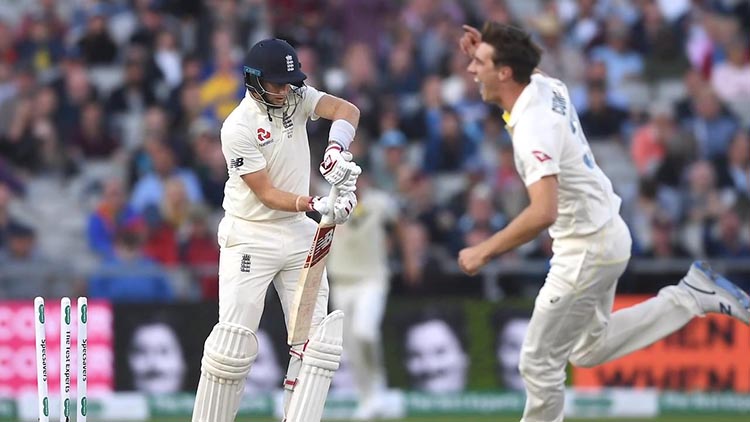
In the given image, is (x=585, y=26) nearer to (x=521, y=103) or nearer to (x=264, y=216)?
(x=521, y=103)

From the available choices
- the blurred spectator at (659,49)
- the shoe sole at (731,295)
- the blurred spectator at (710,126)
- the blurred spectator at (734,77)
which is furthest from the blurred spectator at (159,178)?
the shoe sole at (731,295)

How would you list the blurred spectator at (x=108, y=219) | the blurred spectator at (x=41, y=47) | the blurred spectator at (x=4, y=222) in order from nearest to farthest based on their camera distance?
the blurred spectator at (x=4, y=222) → the blurred spectator at (x=108, y=219) → the blurred spectator at (x=41, y=47)

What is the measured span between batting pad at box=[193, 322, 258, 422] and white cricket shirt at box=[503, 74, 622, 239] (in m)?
1.53

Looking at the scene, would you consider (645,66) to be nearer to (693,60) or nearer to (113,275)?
(693,60)

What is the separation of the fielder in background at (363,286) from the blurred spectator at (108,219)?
2008 mm

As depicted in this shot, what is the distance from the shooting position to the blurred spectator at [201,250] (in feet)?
38.8

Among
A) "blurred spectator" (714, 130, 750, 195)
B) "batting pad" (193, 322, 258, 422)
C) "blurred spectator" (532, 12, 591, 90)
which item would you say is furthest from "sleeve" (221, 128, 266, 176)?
"blurred spectator" (532, 12, 591, 90)

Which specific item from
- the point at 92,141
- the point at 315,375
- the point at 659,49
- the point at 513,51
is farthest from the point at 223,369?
the point at 659,49

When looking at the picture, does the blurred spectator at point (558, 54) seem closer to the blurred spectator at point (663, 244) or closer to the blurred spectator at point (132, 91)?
the blurred spectator at point (663, 244)

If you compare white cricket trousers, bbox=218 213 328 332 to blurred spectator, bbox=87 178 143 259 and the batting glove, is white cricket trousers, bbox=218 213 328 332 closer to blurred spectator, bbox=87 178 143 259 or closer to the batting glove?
the batting glove

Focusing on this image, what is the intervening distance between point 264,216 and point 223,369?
77 centimetres

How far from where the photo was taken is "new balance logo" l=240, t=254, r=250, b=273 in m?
6.87

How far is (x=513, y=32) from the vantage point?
6.68 m

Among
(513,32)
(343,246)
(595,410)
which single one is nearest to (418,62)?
(343,246)
